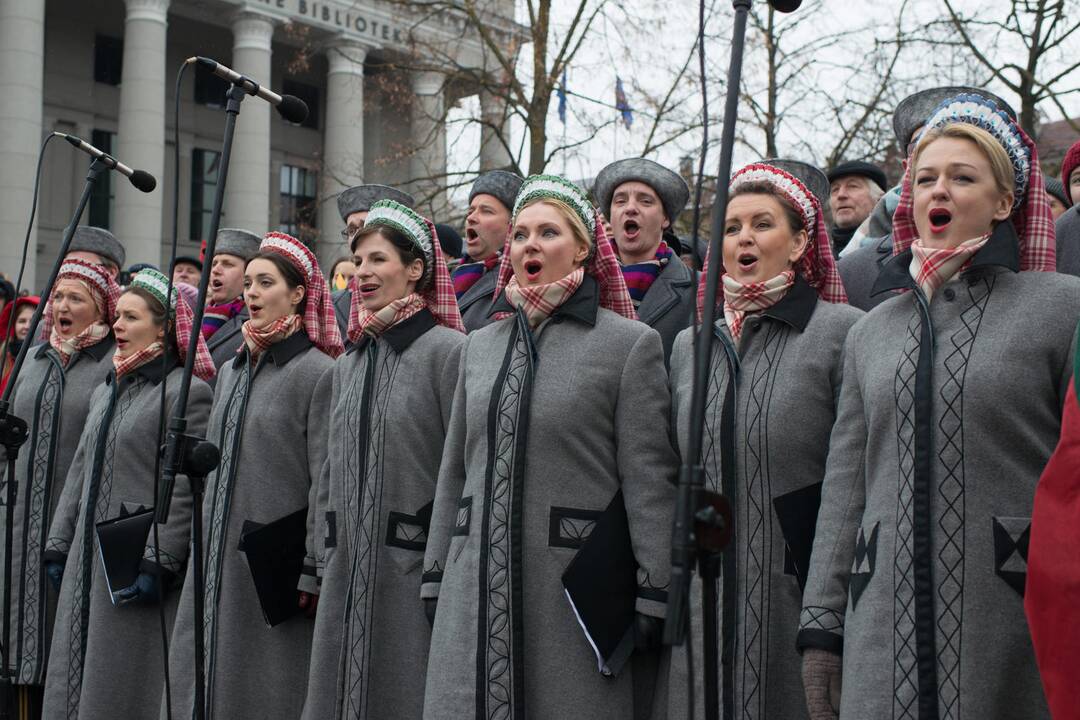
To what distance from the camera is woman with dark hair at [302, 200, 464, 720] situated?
176 inches

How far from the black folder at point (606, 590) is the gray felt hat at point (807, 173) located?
1.46m

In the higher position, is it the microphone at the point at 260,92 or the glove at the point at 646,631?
the microphone at the point at 260,92

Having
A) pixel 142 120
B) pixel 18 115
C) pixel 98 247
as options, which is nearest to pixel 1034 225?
pixel 98 247

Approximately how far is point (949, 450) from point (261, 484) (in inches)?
120

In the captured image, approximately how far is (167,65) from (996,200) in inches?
1273

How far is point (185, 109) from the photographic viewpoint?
108 ft

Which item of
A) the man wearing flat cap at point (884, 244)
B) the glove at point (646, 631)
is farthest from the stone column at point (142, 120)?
the glove at point (646, 631)

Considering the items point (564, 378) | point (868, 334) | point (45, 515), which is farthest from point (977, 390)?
point (45, 515)

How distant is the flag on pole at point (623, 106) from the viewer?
15802 millimetres

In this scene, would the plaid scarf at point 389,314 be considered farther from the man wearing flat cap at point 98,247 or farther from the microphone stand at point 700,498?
the man wearing flat cap at point 98,247

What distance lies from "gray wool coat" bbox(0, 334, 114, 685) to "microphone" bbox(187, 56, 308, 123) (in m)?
2.69

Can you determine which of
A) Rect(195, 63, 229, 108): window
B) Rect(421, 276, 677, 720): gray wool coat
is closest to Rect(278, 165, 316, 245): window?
Rect(195, 63, 229, 108): window

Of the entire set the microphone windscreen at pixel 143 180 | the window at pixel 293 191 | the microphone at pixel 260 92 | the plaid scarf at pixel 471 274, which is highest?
the window at pixel 293 191

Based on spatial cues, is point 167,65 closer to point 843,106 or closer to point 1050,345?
point 843,106
